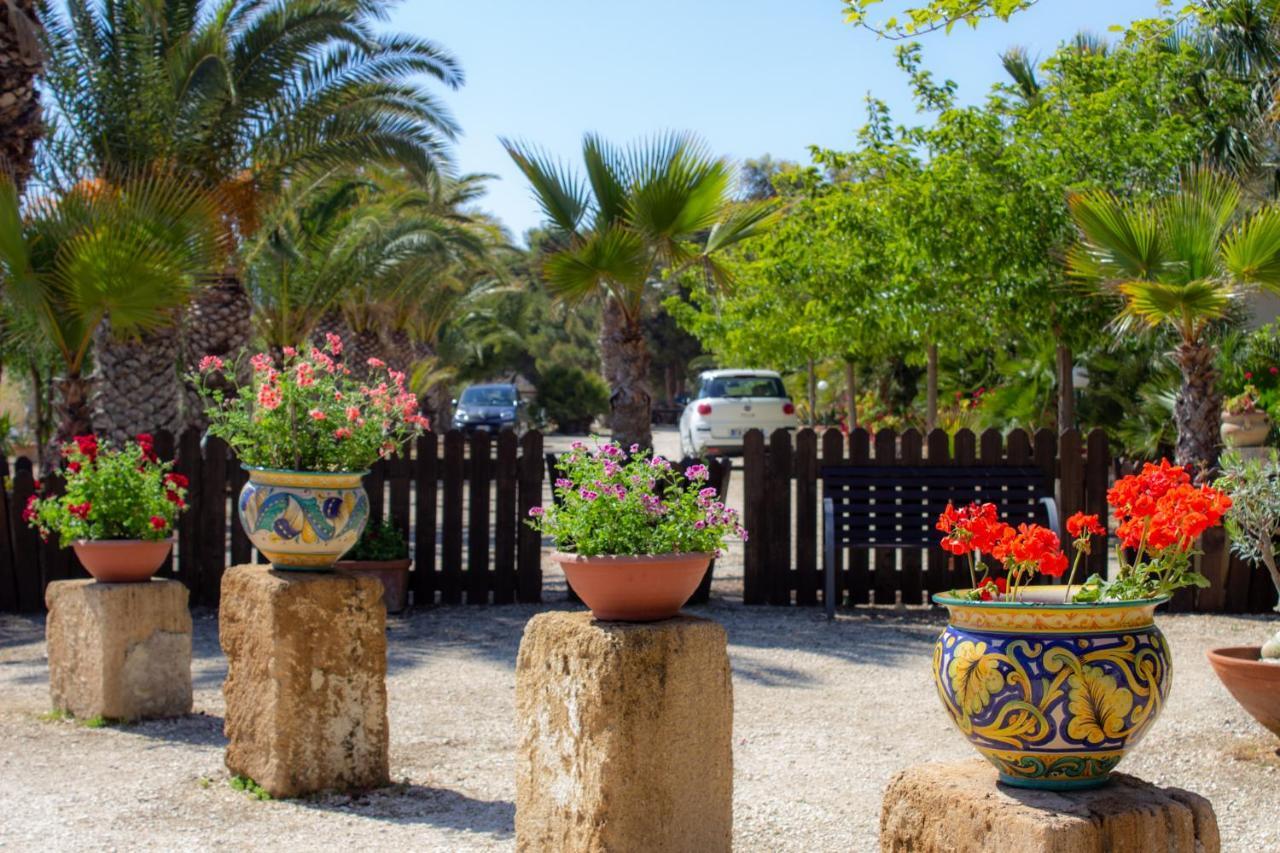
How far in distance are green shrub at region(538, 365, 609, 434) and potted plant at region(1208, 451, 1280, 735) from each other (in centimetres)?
4101

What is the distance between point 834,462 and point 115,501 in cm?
516

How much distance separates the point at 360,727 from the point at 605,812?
5.76ft

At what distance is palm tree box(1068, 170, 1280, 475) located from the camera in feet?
30.7

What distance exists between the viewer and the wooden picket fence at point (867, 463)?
9719 millimetres

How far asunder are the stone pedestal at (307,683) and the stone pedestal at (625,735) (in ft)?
4.54

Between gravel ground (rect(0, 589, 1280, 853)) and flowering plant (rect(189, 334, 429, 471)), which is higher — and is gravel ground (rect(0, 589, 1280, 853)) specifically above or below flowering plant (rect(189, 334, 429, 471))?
below

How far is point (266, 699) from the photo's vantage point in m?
5.05

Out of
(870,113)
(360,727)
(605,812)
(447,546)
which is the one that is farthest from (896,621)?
(870,113)

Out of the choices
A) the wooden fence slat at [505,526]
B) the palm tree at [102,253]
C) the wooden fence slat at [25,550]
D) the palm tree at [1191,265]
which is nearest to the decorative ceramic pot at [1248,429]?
the palm tree at [1191,265]

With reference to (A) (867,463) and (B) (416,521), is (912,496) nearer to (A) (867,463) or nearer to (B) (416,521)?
(A) (867,463)

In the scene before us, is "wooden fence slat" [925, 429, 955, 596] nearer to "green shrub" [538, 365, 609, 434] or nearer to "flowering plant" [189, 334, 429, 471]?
"flowering plant" [189, 334, 429, 471]

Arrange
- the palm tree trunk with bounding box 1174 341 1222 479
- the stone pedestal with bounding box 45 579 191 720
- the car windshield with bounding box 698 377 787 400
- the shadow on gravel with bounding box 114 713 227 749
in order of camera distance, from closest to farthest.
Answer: the shadow on gravel with bounding box 114 713 227 749, the stone pedestal with bounding box 45 579 191 720, the palm tree trunk with bounding box 1174 341 1222 479, the car windshield with bounding box 698 377 787 400

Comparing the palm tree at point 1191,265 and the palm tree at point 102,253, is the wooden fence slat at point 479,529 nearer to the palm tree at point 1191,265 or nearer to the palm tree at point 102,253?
the palm tree at point 102,253

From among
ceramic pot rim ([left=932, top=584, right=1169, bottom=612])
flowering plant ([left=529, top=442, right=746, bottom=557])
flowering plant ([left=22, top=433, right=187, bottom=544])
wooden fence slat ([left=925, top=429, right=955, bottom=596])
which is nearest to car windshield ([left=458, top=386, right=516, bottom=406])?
wooden fence slat ([left=925, top=429, right=955, bottom=596])
